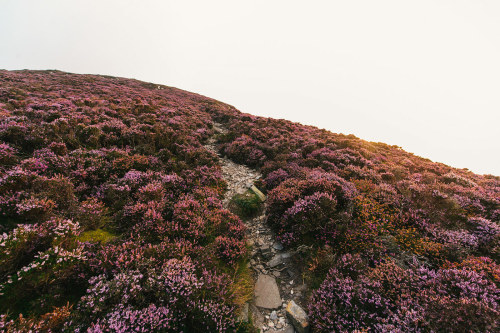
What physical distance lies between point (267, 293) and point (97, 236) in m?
4.89

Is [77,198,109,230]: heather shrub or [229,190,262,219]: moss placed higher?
[229,190,262,219]: moss

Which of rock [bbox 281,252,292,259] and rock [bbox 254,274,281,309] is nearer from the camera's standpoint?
rock [bbox 254,274,281,309]

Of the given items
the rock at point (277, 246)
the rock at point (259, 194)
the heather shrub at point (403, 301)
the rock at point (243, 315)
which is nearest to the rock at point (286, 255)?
the rock at point (277, 246)

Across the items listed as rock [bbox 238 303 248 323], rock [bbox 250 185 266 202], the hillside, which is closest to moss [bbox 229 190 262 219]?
the hillside

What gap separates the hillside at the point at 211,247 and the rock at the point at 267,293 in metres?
0.13

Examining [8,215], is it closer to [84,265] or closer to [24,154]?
[84,265]

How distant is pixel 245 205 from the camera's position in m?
8.33

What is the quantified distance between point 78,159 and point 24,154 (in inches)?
84.9

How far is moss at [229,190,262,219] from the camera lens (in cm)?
822

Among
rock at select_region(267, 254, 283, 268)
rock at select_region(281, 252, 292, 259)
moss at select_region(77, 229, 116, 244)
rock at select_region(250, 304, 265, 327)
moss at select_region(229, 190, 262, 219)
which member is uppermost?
moss at select_region(229, 190, 262, 219)

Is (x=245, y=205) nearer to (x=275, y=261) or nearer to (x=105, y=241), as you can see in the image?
(x=275, y=261)

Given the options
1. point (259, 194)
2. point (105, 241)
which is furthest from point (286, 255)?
point (105, 241)

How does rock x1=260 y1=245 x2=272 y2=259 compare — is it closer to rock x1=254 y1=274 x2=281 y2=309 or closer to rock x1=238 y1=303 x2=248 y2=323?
rock x1=254 y1=274 x2=281 y2=309

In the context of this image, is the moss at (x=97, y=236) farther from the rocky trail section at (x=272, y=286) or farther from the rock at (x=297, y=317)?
the rock at (x=297, y=317)
